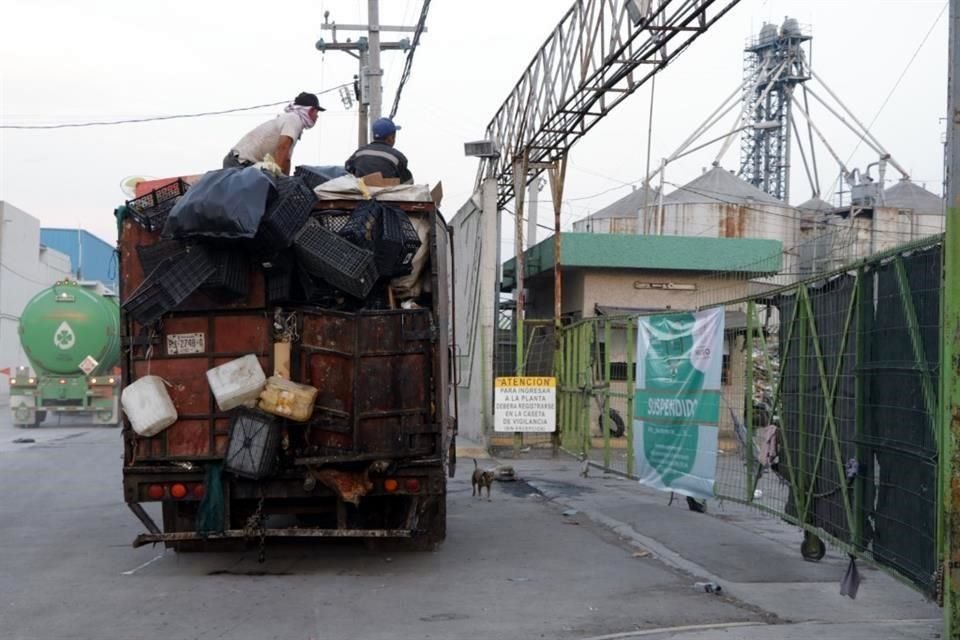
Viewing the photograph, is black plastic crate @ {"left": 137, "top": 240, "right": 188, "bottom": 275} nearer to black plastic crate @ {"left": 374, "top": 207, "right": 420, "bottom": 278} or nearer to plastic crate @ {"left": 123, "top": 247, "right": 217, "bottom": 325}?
plastic crate @ {"left": 123, "top": 247, "right": 217, "bottom": 325}

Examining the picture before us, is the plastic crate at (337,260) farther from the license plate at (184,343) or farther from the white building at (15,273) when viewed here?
the white building at (15,273)

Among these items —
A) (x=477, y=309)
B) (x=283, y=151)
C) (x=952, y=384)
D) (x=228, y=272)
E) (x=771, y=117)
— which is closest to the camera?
(x=952, y=384)

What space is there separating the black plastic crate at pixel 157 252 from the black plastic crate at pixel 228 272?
1.24 ft

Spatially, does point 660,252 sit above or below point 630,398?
above

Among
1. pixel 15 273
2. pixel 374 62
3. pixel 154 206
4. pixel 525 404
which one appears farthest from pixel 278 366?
pixel 15 273

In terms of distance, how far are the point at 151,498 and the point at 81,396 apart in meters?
21.4

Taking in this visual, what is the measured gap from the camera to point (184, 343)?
8703mm

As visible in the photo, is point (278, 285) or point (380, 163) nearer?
point (278, 285)

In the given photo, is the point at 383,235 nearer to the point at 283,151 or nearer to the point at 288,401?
the point at 288,401

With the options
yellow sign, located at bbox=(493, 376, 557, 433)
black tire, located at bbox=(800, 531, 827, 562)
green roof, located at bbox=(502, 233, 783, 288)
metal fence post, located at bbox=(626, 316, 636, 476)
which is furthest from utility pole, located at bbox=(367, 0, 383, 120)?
black tire, located at bbox=(800, 531, 827, 562)

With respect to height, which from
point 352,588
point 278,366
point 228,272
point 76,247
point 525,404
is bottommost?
point 352,588

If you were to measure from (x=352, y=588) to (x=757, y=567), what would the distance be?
323 centimetres

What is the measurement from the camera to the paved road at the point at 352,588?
7.13 metres

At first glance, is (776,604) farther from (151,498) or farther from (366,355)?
(151,498)
